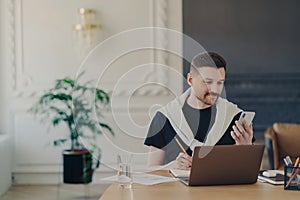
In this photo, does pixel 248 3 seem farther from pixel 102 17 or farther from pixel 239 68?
pixel 102 17

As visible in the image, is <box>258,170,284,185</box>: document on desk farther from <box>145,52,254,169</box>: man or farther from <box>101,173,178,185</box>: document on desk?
<box>101,173,178,185</box>: document on desk

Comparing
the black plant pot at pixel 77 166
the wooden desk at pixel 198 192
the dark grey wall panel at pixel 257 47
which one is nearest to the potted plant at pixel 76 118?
the black plant pot at pixel 77 166

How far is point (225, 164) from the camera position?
178cm

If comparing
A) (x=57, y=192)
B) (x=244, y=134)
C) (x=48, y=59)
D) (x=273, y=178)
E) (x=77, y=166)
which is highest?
(x=48, y=59)

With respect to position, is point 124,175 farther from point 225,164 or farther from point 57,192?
point 57,192

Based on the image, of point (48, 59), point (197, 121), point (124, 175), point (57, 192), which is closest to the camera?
point (124, 175)

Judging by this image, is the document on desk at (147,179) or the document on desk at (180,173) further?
the document on desk at (180,173)

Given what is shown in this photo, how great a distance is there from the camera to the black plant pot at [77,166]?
429 centimetres

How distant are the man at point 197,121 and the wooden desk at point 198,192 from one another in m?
0.25

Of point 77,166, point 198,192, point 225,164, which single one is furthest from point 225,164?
point 77,166

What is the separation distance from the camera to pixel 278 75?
15.4ft

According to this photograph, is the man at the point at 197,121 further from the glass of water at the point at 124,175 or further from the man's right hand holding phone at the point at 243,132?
the glass of water at the point at 124,175

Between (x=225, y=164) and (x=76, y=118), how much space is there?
2771 mm

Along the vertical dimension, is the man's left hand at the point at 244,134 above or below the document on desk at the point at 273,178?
above
